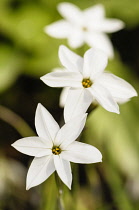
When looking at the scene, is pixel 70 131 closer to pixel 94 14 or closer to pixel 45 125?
pixel 45 125

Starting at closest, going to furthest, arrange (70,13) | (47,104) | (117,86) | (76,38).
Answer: (117,86)
(76,38)
(70,13)
(47,104)

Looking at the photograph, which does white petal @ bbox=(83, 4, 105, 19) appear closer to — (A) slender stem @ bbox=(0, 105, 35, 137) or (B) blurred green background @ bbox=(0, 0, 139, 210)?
(B) blurred green background @ bbox=(0, 0, 139, 210)

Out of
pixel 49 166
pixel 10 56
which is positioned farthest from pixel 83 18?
pixel 49 166

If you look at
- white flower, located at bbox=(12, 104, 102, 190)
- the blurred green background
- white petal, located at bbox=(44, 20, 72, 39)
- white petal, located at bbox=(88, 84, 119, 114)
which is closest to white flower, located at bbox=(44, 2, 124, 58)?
white petal, located at bbox=(44, 20, 72, 39)

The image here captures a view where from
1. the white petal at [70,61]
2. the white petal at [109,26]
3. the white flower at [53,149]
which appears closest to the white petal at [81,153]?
the white flower at [53,149]

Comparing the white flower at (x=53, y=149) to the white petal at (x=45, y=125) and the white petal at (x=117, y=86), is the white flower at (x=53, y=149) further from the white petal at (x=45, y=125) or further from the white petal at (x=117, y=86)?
the white petal at (x=117, y=86)

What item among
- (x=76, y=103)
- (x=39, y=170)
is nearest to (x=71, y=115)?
(x=76, y=103)
